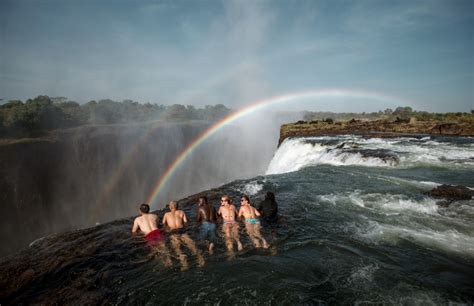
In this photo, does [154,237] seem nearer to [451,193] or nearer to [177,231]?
[177,231]

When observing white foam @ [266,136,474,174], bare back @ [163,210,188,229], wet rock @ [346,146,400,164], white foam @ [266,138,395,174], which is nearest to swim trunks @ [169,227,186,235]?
bare back @ [163,210,188,229]

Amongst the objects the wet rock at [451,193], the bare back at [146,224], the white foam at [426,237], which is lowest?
the white foam at [426,237]

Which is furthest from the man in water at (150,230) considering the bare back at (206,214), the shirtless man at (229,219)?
the shirtless man at (229,219)

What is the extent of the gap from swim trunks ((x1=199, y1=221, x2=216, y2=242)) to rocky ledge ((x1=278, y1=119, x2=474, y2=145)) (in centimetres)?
2519

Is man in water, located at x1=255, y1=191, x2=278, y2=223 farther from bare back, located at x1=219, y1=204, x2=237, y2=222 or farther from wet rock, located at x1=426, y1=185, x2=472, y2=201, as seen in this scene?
wet rock, located at x1=426, y1=185, x2=472, y2=201

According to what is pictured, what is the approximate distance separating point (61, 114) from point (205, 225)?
4970cm

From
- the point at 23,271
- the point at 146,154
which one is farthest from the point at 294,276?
the point at 146,154

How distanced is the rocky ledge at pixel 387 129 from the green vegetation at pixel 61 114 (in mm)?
36926

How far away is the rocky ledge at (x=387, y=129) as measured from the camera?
25.5m

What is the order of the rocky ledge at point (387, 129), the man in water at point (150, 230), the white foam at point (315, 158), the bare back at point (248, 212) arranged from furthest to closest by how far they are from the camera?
the rocky ledge at point (387, 129) → the white foam at point (315, 158) → the bare back at point (248, 212) → the man in water at point (150, 230)

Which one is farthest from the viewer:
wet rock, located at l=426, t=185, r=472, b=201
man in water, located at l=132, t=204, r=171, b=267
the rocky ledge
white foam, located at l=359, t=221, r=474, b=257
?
the rocky ledge

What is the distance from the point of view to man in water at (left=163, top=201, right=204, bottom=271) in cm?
606

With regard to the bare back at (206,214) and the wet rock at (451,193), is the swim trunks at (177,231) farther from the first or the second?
the wet rock at (451,193)

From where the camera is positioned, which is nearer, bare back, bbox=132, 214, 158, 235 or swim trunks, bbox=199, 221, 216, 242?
swim trunks, bbox=199, 221, 216, 242
